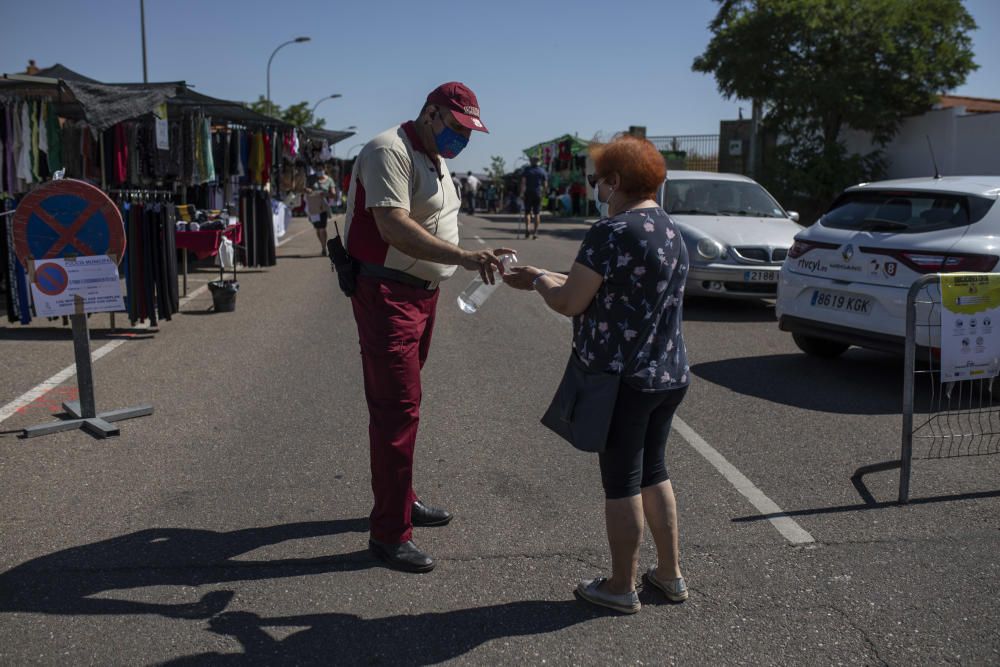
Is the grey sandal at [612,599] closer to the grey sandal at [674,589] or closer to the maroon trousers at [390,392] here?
the grey sandal at [674,589]

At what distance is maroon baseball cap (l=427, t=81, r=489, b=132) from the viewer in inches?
158

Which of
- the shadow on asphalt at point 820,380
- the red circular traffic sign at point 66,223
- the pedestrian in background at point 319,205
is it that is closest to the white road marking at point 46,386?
the red circular traffic sign at point 66,223

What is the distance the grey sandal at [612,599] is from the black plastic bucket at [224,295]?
28.2 feet

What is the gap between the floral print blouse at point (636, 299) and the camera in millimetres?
3303

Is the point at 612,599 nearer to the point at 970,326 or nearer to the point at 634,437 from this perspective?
the point at 634,437

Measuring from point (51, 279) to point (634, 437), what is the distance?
4456mm

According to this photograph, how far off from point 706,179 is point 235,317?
667 cm

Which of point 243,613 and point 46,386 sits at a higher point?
point 46,386

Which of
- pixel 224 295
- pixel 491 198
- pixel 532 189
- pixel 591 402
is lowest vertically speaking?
pixel 224 295

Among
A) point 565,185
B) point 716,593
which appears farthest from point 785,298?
point 565,185

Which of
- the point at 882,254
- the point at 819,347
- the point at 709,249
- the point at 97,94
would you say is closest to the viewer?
the point at 882,254

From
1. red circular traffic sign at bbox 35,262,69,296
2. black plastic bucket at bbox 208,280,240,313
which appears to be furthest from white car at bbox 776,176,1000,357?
black plastic bucket at bbox 208,280,240,313

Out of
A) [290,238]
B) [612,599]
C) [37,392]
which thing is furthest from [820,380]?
[290,238]

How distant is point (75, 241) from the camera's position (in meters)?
6.29
